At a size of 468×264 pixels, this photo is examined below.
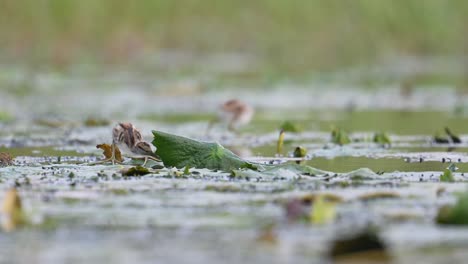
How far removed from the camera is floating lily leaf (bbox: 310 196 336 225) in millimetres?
4285

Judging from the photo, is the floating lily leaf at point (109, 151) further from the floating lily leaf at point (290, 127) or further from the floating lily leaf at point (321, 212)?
the floating lily leaf at point (290, 127)

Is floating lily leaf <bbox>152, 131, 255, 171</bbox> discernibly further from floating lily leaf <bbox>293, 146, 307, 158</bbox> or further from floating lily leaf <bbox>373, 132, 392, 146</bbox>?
floating lily leaf <bbox>373, 132, 392, 146</bbox>

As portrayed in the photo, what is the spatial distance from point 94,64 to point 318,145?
46.0 ft

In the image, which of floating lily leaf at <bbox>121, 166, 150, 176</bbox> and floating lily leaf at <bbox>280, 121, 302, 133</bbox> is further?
floating lily leaf at <bbox>280, 121, 302, 133</bbox>

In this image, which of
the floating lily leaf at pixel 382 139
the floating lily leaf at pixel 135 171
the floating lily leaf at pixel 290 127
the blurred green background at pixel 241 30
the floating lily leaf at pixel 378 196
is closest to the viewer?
the floating lily leaf at pixel 378 196

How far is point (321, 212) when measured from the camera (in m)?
4.29

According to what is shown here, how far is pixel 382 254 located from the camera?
144 inches

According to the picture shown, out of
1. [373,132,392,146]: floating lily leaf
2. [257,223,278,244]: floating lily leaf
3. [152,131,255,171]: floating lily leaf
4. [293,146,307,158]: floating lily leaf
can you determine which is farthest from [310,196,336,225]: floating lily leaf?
[373,132,392,146]: floating lily leaf

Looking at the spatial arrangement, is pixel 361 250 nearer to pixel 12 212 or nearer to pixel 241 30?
pixel 12 212

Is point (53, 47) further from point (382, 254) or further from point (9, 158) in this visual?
point (382, 254)

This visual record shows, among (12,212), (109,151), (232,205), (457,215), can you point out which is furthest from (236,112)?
(457,215)

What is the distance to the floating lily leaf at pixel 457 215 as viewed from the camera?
4.23 metres

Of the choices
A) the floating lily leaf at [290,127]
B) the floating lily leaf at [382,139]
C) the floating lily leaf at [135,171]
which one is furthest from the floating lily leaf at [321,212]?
the floating lily leaf at [290,127]

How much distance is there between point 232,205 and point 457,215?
1.07 meters
